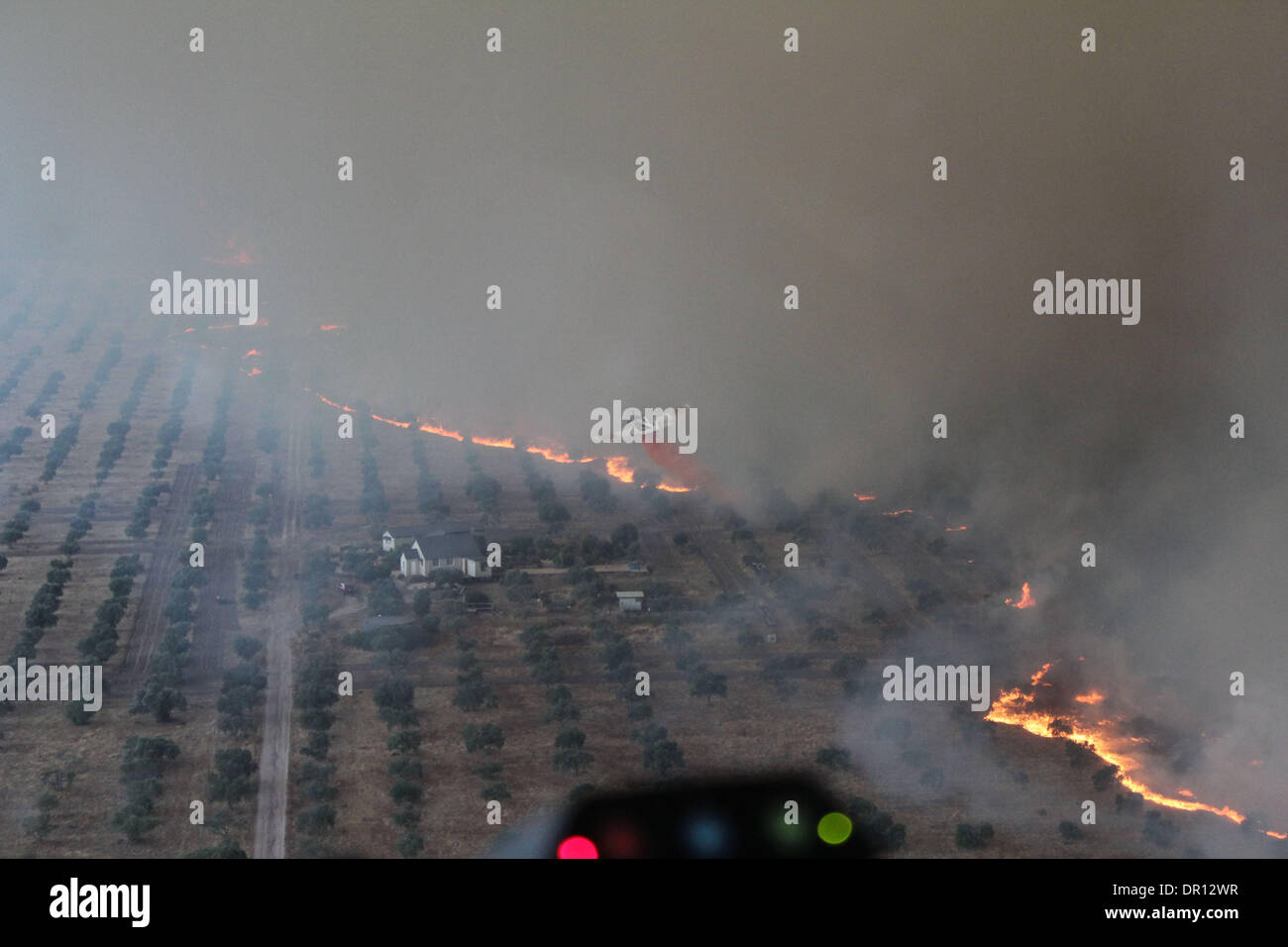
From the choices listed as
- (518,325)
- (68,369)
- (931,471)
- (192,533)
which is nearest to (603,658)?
(192,533)

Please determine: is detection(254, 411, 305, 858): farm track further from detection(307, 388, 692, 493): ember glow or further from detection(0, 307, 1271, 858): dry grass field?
detection(307, 388, 692, 493): ember glow

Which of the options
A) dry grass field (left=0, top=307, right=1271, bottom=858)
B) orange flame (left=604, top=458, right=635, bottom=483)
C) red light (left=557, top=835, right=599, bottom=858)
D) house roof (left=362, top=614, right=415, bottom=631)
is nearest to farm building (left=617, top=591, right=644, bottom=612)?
dry grass field (left=0, top=307, right=1271, bottom=858)

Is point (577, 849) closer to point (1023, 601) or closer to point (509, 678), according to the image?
point (509, 678)

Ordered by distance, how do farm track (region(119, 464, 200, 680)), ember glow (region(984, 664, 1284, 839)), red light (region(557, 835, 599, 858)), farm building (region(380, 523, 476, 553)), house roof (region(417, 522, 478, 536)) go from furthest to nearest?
house roof (region(417, 522, 478, 536)) < farm building (region(380, 523, 476, 553)) < farm track (region(119, 464, 200, 680)) < ember glow (region(984, 664, 1284, 839)) < red light (region(557, 835, 599, 858))

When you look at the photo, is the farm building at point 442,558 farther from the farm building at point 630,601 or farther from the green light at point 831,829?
the green light at point 831,829

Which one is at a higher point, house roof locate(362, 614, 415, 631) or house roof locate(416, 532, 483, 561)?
house roof locate(416, 532, 483, 561)

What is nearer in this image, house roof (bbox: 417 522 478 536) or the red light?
the red light

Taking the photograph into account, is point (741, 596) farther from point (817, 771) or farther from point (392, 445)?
point (392, 445)
